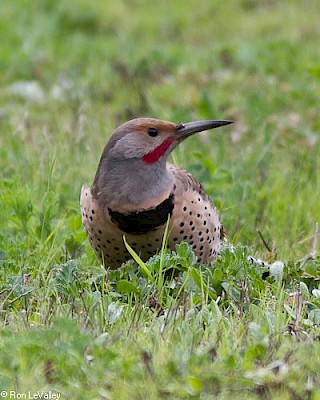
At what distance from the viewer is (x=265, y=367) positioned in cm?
387

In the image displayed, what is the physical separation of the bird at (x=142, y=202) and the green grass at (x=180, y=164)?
175 mm

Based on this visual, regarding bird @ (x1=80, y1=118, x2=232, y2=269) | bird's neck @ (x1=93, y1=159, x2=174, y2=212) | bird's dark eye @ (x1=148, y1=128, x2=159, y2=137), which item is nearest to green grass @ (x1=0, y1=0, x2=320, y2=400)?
bird @ (x1=80, y1=118, x2=232, y2=269)

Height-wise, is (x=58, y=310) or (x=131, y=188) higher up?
(x=131, y=188)

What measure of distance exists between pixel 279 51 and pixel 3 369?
6.72 metres

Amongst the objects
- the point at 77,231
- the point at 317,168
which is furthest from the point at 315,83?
the point at 77,231

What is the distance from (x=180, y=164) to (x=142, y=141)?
136 cm

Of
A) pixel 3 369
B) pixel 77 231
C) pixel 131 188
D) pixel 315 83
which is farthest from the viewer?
pixel 315 83

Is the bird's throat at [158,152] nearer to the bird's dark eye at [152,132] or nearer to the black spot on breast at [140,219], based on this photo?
the bird's dark eye at [152,132]

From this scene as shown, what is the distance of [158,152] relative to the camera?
17.3ft

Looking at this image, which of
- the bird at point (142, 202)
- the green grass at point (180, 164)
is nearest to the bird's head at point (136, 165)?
the bird at point (142, 202)

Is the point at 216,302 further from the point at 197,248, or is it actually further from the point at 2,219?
the point at 2,219

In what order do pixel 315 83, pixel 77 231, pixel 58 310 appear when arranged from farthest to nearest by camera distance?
pixel 315 83 → pixel 77 231 → pixel 58 310

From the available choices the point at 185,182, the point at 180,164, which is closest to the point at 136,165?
the point at 185,182

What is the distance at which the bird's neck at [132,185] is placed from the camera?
5125 mm
